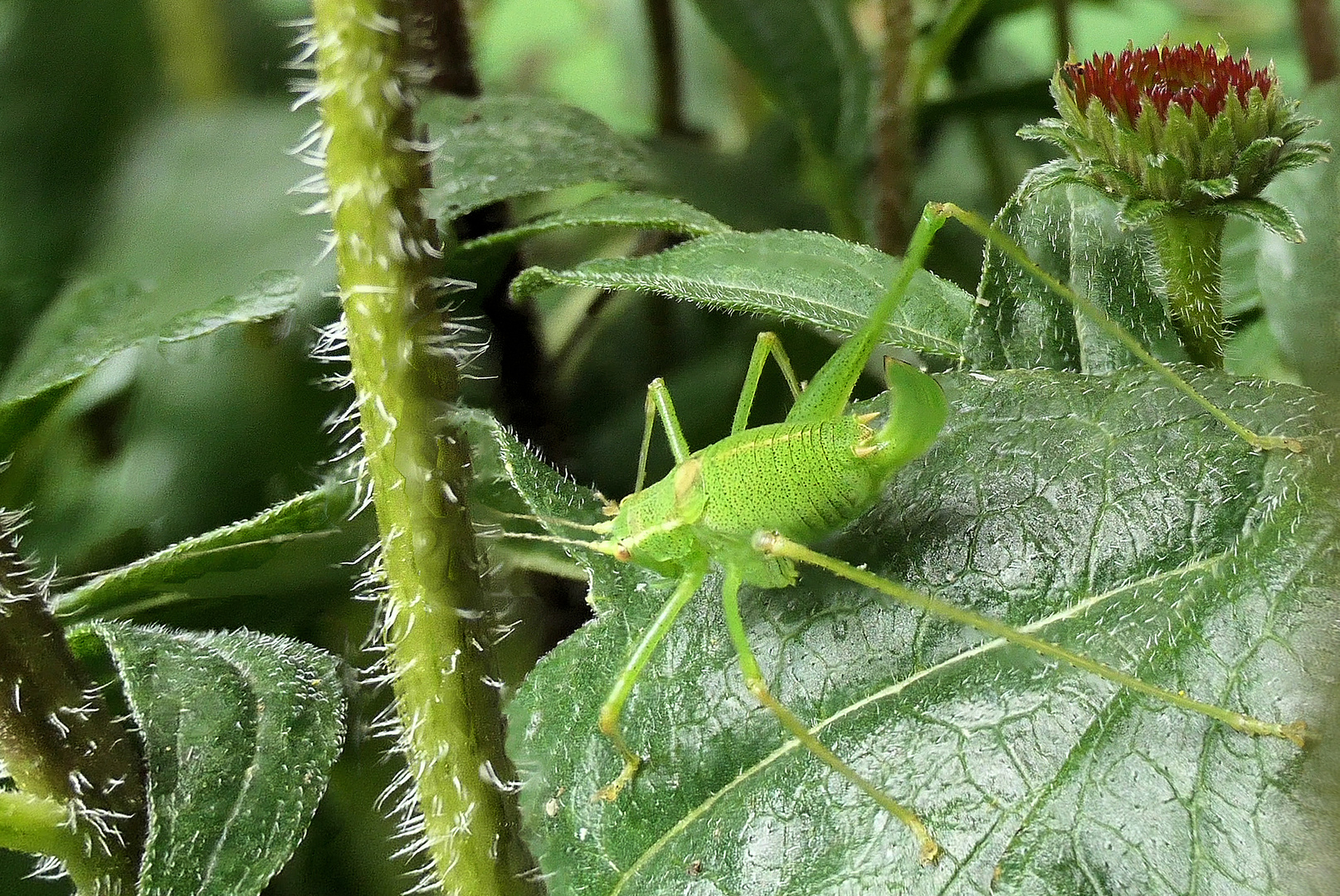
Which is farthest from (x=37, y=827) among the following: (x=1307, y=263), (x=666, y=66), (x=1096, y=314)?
(x=666, y=66)

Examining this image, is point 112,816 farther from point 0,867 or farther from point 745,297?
point 745,297

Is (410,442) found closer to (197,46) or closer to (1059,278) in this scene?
(1059,278)

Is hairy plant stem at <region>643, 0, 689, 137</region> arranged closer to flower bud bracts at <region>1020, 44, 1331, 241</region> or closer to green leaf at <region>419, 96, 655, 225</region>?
green leaf at <region>419, 96, 655, 225</region>

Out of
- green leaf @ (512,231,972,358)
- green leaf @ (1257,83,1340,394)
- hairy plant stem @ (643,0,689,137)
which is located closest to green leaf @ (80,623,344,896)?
green leaf @ (512,231,972,358)

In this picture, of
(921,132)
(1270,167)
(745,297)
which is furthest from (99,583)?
(921,132)

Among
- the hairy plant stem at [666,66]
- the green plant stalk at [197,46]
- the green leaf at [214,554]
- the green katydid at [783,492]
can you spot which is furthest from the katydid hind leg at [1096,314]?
the hairy plant stem at [666,66]

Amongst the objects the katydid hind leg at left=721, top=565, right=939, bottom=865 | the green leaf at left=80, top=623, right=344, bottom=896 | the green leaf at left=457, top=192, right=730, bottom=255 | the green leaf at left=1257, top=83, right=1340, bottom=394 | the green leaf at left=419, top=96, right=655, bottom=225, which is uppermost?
the green leaf at left=419, top=96, right=655, bottom=225
